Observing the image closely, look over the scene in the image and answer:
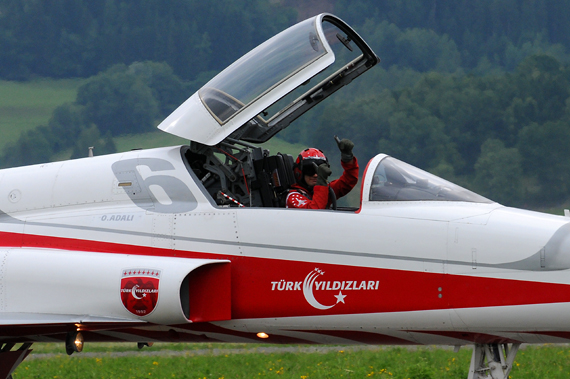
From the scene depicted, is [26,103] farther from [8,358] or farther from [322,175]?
[322,175]

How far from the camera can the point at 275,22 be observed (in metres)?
81.6

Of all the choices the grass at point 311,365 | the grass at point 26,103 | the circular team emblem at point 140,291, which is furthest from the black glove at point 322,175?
the grass at point 26,103

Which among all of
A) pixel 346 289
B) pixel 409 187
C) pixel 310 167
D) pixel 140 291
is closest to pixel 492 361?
pixel 346 289

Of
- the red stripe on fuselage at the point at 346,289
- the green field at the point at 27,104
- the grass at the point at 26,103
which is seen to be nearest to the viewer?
the red stripe on fuselage at the point at 346,289

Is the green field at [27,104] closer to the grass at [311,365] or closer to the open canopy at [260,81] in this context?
the grass at [311,365]

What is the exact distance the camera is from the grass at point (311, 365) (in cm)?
978

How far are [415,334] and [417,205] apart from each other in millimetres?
1107

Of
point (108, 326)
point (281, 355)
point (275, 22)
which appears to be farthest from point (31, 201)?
point (275, 22)

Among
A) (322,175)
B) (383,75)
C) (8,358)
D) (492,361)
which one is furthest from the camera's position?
(383,75)

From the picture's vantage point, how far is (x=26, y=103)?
62.2 meters

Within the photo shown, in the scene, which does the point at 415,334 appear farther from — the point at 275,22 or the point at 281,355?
the point at 275,22

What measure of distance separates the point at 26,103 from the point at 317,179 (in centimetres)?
5956

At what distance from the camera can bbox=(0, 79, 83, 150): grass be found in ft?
196

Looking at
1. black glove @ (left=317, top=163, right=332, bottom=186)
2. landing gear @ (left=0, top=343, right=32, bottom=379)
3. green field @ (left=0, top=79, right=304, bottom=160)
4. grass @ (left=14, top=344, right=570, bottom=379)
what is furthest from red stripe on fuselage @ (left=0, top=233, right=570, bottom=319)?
green field @ (left=0, top=79, right=304, bottom=160)
